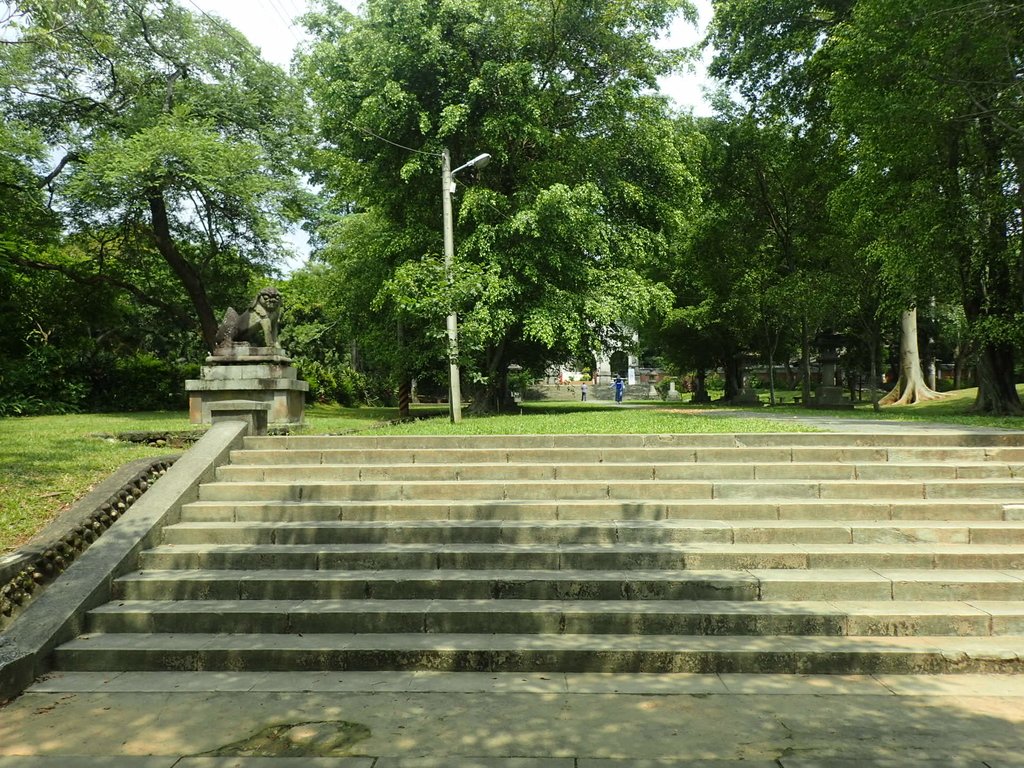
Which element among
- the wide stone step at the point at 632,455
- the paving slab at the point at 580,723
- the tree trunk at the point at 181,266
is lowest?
the paving slab at the point at 580,723

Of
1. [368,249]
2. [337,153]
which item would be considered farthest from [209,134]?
[368,249]

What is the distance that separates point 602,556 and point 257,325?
10528 millimetres

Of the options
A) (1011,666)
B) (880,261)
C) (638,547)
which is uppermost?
(880,261)

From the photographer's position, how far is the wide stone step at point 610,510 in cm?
632

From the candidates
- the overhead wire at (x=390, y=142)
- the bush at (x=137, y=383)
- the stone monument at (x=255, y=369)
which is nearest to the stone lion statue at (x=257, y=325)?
the stone monument at (x=255, y=369)

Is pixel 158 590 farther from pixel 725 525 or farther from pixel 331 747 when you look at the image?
pixel 725 525

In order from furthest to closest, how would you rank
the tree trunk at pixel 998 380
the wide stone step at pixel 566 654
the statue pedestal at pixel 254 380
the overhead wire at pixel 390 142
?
the overhead wire at pixel 390 142 < the tree trunk at pixel 998 380 < the statue pedestal at pixel 254 380 < the wide stone step at pixel 566 654

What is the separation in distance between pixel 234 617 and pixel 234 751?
5.56ft

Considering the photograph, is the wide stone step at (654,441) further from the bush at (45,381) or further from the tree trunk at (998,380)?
the bush at (45,381)

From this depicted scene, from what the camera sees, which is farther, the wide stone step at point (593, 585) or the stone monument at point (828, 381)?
the stone monument at point (828, 381)

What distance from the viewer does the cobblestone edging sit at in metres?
4.95

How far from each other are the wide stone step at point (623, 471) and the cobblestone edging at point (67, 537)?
2.91ft

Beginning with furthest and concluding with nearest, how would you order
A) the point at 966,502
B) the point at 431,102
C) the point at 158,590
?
the point at 431,102 → the point at 966,502 → the point at 158,590

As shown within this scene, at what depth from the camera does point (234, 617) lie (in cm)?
499
